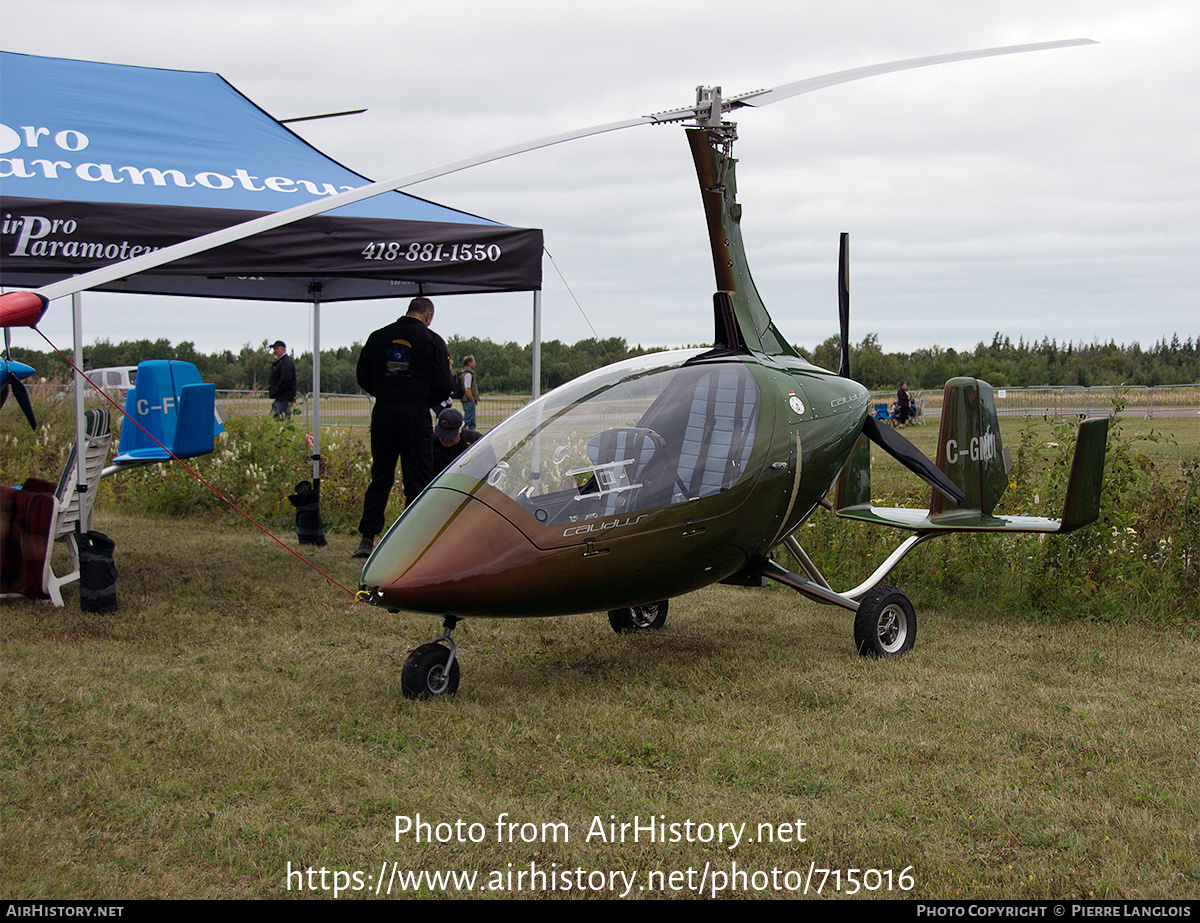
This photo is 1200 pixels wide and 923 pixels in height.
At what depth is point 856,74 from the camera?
5.05 meters

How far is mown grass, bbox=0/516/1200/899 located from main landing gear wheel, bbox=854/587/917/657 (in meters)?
0.13

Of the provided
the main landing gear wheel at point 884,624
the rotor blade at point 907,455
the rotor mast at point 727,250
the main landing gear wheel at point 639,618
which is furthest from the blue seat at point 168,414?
the main landing gear wheel at point 884,624

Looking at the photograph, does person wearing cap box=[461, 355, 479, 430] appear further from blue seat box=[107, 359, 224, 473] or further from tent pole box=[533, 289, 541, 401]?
tent pole box=[533, 289, 541, 401]

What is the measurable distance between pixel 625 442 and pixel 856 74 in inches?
88.5

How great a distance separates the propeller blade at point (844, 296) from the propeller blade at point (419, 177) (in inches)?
53.6

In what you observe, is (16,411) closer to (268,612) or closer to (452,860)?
(268,612)

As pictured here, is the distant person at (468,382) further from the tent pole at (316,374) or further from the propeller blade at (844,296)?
the propeller blade at (844,296)

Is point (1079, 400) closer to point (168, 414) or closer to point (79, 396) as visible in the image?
point (168, 414)

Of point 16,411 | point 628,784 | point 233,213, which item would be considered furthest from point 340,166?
point 16,411

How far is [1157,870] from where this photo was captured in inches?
126

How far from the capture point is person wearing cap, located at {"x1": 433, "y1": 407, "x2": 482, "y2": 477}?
817cm

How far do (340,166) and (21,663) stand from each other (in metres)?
4.66

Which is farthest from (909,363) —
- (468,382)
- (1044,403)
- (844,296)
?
(844,296)

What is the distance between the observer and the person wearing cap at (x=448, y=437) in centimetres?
817
